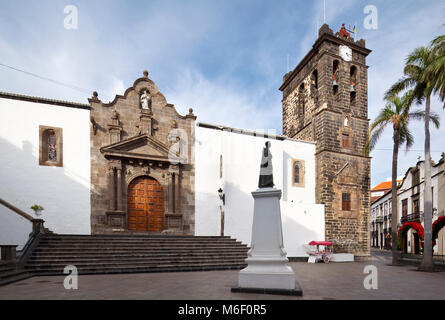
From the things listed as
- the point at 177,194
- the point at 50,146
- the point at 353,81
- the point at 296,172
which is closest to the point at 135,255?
the point at 177,194

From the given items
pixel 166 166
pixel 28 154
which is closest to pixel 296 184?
pixel 166 166

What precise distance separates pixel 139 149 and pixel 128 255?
626 cm

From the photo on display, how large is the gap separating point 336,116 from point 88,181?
16352 mm

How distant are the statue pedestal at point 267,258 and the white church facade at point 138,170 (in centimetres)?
940

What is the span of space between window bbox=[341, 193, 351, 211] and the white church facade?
181cm

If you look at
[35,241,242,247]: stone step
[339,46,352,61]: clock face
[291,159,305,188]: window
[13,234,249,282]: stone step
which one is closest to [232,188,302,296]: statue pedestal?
[13,234,249,282]: stone step

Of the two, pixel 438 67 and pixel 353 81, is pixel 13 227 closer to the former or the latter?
pixel 438 67

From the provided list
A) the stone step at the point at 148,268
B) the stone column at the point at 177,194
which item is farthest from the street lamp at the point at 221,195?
the stone step at the point at 148,268

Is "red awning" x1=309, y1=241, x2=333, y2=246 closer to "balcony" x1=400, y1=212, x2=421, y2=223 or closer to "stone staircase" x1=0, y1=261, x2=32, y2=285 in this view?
"stone staircase" x1=0, y1=261, x2=32, y2=285

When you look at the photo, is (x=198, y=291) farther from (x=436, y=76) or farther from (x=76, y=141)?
(x=436, y=76)

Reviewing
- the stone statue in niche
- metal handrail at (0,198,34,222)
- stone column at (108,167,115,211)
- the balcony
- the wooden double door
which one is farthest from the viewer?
the balcony

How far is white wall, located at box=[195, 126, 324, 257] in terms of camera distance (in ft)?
54.1

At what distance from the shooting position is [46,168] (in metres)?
13.4
